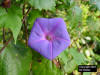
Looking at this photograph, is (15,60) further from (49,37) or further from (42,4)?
(42,4)

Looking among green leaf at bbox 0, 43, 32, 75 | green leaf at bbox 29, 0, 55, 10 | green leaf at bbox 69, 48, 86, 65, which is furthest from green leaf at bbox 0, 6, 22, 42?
green leaf at bbox 69, 48, 86, 65

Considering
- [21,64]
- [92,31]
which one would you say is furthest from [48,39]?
[92,31]

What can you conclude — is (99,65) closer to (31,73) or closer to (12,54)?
(31,73)

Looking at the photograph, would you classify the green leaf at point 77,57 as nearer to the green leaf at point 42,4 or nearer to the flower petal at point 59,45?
the flower petal at point 59,45

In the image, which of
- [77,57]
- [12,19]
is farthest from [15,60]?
[77,57]

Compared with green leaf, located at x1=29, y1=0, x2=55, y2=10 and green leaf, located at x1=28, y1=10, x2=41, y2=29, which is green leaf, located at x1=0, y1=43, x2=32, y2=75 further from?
green leaf, located at x1=29, y1=0, x2=55, y2=10

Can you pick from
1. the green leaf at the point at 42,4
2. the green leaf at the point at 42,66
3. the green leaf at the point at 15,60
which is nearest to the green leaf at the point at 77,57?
the green leaf at the point at 42,66
